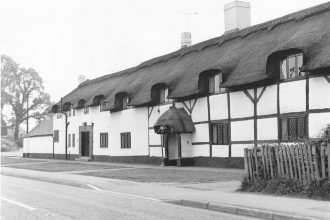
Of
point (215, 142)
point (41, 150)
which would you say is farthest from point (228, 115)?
point (41, 150)

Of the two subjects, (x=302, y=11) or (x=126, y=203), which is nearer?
(x=126, y=203)

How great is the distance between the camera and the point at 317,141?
1205cm

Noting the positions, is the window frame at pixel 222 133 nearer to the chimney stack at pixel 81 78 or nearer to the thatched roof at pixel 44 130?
the thatched roof at pixel 44 130

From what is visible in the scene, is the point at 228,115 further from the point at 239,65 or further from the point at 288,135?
the point at 288,135

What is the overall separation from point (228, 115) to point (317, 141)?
12449 mm

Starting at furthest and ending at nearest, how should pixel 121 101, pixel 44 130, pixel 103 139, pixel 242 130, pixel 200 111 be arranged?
1. pixel 44 130
2. pixel 103 139
3. pixel 121 101
4. pixel 200 111
5. pixel 242 130

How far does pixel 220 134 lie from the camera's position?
25.2m

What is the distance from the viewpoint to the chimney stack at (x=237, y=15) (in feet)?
98.2

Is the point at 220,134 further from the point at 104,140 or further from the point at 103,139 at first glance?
the point at 103,139

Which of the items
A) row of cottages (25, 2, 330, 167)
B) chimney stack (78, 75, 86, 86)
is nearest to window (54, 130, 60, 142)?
chimney stack (78, 75, 86, 86)

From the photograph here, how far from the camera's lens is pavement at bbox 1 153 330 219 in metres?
9.72

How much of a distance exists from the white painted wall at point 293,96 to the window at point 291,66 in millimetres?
386

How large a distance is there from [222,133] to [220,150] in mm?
931

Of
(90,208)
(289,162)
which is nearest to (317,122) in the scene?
(289,162)
